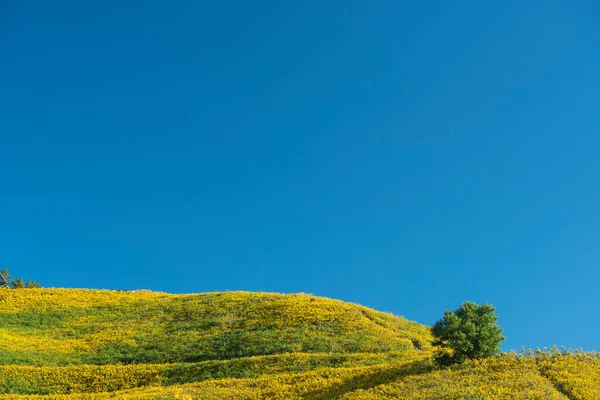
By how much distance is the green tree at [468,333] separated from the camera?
29984 millimetres

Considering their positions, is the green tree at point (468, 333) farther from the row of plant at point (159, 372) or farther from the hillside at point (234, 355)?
the row of plant at point (159, 372)

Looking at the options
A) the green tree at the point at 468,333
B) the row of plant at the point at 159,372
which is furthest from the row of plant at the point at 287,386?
the row of plant at the point at 159,372

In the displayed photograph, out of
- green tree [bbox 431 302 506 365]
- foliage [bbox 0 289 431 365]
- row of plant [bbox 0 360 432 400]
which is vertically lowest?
row of plant [bbox 0 360 432 400]

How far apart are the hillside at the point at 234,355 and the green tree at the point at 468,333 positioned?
1.40 metres

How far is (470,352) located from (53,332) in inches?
1868

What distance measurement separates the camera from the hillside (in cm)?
2666

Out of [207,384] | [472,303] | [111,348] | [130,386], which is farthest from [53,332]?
[472,303]

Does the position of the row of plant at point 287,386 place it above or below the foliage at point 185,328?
below

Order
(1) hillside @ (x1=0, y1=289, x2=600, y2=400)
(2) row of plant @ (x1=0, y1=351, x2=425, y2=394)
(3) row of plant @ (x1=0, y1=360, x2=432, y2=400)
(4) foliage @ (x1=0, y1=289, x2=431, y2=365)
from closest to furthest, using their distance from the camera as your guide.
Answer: (1) hillside @ (x1=0, y1=289, x2=600, y2=400), (3) row of plant @ (x1=0, y1=360, x2=432, y2=400), (2) row of plant @ (x1=0, y1=351, x2=425, y2=394), (4) foliage @ (x1=0, y1=289, x2=431, y2=365)

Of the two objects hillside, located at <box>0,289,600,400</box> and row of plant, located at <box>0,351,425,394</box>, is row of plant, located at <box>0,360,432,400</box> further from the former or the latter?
row of plant, located at <box>0,351,425,394</box>

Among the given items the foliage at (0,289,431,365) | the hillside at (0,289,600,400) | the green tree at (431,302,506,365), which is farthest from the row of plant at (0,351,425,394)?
the green tree at (431,302,506,365)

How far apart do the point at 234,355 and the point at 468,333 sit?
80.0ft

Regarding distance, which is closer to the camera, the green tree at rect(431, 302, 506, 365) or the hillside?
the hillside

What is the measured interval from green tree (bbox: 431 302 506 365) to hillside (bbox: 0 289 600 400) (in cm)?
140
